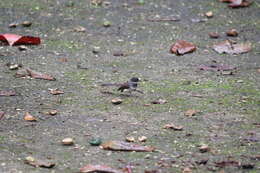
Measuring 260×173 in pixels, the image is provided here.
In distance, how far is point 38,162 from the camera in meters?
3.01

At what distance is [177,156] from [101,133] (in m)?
0.48

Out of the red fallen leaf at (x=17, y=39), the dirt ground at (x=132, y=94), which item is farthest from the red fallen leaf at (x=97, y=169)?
the red fallen leaf at (x=17, y=39)

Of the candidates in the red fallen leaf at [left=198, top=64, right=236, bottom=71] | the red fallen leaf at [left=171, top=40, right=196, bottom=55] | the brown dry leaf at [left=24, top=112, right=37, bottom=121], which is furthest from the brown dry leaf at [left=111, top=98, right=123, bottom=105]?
the red fallen leaf at [left=171, top=40, right=196, bottom=55]

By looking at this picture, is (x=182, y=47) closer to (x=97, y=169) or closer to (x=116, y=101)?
(x=116, y=101)

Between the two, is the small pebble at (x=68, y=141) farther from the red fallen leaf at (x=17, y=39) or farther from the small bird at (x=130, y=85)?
the red fallen leaf at (x=17, y=39)

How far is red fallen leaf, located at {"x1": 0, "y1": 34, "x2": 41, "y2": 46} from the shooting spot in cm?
494

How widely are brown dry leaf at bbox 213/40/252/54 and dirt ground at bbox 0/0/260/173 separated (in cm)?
5

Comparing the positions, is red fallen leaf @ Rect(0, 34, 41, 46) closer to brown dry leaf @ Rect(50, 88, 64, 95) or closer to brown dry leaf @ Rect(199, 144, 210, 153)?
brown dry leaf @ Rect(50, 88, 64, 95)

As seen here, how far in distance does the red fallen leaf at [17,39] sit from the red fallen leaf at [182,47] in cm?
101

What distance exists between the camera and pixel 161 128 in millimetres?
3520

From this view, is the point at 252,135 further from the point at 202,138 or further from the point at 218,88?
the point at 218,88

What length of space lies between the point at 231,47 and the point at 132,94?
49.4 inches

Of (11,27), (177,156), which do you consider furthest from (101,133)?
(11,27)

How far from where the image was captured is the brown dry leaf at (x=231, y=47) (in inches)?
195
